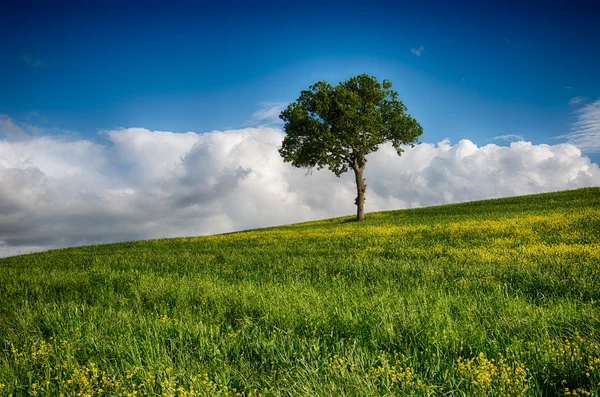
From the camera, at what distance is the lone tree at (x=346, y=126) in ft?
117

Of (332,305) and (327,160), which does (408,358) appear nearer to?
(332,305)

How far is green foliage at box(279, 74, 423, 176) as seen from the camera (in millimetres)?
35719

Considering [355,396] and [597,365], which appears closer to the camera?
[355,396]

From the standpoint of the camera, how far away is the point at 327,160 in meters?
37.4

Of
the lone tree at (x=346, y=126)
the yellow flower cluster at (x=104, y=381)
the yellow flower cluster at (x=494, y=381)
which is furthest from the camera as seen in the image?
the lone tree at (x=346, y=126)

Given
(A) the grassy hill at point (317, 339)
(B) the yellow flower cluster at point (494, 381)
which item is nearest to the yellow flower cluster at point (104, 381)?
(A) the grassy hill at point (317, 339)

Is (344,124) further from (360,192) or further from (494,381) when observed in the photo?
(494,381)

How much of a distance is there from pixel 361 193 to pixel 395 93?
1086 centimetres

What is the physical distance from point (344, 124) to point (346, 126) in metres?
0.28

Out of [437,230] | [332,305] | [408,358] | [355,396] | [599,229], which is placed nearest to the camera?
[355,396]

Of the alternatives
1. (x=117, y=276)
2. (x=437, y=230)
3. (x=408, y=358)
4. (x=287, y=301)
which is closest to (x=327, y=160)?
(x=437, y=230)

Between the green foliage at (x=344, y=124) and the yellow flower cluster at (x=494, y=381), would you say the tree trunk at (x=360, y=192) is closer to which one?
the green foliage at (x=344, y=124)

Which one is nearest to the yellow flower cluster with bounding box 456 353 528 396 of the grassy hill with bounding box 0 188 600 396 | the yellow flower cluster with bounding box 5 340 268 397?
the grassy hill with bounding box 0 188 600 396

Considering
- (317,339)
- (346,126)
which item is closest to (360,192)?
(346,126)
